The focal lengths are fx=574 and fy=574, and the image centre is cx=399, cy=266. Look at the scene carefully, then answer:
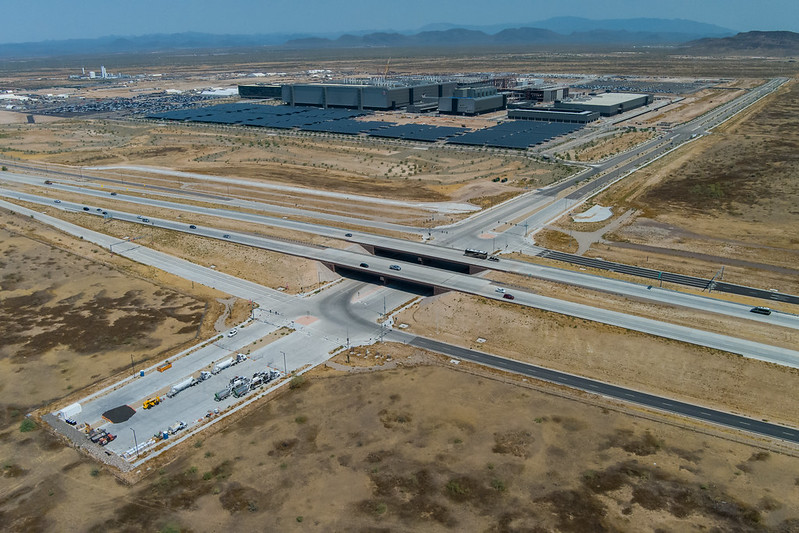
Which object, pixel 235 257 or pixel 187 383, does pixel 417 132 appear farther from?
pixel 187 383

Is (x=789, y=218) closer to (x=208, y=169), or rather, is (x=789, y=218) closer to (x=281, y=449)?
(x=281, y=449)

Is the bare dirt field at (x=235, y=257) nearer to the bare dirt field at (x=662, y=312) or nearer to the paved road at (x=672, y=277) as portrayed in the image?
the bare dirt field at (x=662, y=312)

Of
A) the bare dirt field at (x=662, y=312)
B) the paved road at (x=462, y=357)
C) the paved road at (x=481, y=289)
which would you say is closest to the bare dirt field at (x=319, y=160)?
the paved road at (x=481, y=289)

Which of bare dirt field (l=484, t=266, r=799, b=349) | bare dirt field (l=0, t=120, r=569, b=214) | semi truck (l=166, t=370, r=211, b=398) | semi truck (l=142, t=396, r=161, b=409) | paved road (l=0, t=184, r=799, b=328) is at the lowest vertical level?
semi truck (l=142, t=396, r=161, b=409)

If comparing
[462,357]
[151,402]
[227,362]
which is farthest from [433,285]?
[151,402]

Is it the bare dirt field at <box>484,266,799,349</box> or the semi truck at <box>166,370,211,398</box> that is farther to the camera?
the bare dirt field at <box>484,266,799,349</box>

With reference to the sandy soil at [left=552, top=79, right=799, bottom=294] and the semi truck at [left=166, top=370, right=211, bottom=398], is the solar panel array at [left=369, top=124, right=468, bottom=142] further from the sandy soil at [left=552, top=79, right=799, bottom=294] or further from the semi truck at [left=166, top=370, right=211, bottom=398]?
the semi truck at [left=166, top=370, right=211, bottom=398]

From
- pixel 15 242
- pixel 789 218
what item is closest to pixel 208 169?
pixel 15 242

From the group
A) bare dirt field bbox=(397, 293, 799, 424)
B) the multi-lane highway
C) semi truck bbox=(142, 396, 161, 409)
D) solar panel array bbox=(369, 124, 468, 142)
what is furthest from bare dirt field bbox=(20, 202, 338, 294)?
solar panel array bbox=(369, 124, 468, 142)
